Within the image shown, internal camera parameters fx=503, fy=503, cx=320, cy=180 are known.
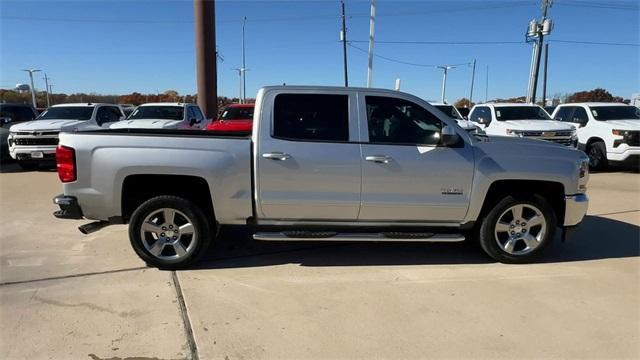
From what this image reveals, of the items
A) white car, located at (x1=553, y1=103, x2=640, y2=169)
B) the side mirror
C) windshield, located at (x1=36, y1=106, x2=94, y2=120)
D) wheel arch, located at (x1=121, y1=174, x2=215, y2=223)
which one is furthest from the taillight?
white car, located at (x1=553, y1=103, x2=640, y2=169)

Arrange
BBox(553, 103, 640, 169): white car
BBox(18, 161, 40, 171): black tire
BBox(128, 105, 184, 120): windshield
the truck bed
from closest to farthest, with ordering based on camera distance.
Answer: the truck bed < BBox(553, 103, 640, 169): white car < BBox(18, 161, 40, 171): black tire < BBox(128, 105, 184, 120): windshield

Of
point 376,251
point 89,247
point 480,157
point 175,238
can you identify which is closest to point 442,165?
point 480,157

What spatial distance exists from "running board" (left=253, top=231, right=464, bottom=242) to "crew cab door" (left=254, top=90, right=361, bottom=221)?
164 millimetres

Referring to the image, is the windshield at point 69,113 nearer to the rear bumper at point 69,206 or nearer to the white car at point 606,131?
the rear bumper at point 69,206

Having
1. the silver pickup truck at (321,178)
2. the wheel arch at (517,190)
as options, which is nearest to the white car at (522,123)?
the wheel arch at (517,190)

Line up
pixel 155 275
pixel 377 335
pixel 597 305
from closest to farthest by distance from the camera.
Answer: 1. pixel 377 335
2. pixel 597 305
3. pixel 155 275

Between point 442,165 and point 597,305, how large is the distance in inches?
71.7

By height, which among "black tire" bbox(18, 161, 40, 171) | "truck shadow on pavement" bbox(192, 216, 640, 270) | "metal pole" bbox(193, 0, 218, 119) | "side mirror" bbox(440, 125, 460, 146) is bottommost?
"black tire" bbox(18, 161, 40, 171)

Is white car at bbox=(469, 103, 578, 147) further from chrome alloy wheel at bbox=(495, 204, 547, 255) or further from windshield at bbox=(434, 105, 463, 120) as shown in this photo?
chrome alloy wheel at bbox=(495, 204, 547, 255)

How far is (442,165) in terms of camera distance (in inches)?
197

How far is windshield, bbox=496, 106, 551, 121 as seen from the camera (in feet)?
46.1

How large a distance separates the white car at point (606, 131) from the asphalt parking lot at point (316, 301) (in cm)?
702

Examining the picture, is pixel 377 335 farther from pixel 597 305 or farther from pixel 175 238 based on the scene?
pixel 175 238

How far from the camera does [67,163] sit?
4879 mm
